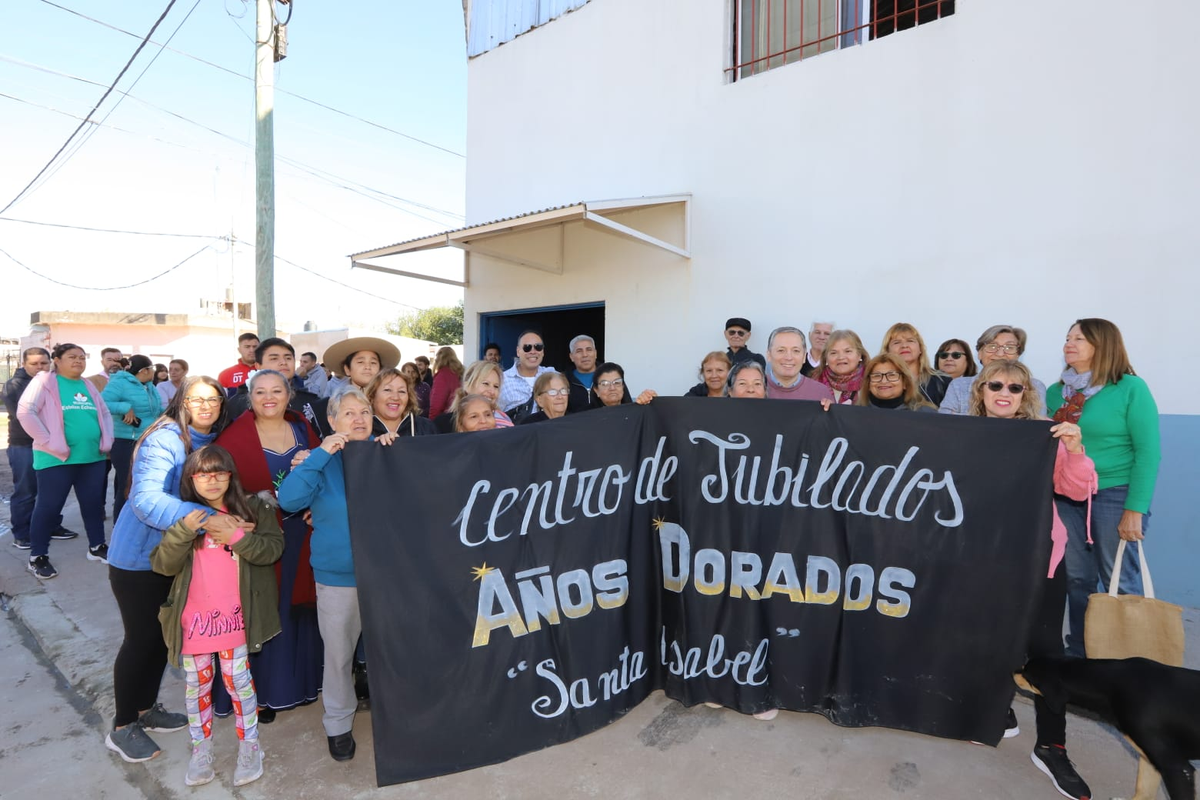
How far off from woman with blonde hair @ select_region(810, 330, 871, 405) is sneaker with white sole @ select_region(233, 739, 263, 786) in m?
3.25

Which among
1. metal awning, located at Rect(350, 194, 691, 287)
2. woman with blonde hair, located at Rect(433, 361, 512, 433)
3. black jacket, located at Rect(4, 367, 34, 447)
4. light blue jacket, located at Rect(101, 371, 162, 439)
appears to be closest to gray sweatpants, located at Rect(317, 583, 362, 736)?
woman with blonde hair, located at Rect(433, 361, 512, 433)

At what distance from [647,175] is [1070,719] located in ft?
20.0

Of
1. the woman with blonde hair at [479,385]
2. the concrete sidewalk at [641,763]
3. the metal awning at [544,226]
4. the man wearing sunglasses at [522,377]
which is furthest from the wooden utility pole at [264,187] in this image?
the concrete sidewalk at [641,763]

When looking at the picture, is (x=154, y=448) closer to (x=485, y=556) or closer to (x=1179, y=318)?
(x=485, y=556)

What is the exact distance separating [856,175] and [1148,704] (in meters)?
4.67

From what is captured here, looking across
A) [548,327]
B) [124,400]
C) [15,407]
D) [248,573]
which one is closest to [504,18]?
[548,327]

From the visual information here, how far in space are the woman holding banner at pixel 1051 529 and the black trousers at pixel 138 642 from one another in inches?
143

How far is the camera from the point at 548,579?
2.82 m

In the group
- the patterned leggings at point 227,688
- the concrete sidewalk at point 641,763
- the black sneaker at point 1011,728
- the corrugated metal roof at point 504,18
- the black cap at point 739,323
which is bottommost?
the concrete sidewalk at point 641,763

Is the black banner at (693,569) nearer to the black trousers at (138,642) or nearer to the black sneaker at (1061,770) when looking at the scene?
the black sneaker at (1061,770)

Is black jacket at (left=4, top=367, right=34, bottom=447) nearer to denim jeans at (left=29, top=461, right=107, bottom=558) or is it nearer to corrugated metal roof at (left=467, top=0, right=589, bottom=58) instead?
denim jeans at (left=29, top=461, right=107, bottom=558)

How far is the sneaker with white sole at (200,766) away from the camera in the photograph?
2.65m

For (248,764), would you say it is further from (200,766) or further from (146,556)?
(146,556)

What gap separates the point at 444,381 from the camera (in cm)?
630
